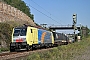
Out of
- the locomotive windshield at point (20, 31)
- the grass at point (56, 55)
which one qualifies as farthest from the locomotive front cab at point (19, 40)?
the grass at point (56, 55)

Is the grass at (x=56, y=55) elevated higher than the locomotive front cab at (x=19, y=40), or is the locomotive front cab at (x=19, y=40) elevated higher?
the locomotive front cab at (x=19, y=40)

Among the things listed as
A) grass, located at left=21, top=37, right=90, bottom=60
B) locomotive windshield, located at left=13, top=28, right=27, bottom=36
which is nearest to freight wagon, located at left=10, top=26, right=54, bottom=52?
locomotive windshield, located at left=13, top=28, right=27, bottom=36

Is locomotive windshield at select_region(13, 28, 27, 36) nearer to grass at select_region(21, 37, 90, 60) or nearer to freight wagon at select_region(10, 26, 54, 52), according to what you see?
freight wagon at select_region(10, 26, 54, 52)

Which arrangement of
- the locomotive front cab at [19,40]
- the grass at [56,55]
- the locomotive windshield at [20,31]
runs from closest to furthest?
1. the grass at [56,55]
2. the locomotive front cab at [19,40]
3. the locomotive windshield at [20,31]

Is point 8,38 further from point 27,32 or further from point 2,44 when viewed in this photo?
point 27,32

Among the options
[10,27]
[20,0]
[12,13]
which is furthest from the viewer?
[20,0]

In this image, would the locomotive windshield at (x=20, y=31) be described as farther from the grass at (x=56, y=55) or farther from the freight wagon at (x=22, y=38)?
the grass at (x=56, y=55)

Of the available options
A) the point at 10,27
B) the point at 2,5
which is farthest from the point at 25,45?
the point at 2,5

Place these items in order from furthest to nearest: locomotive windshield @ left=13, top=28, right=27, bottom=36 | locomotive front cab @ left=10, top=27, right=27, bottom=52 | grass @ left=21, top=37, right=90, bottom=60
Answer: locomotive windshield @ left=13, top=28, right=27, bottom=36, locomotive front cab @ left=10, top=27, right=27, bottom=52, grass @ left=21, top=37, right=90, bottom=60

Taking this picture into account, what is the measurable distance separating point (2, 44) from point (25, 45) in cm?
857

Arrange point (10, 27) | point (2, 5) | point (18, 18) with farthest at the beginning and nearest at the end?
point (18, 18), point (2, 5), point (10, 27)

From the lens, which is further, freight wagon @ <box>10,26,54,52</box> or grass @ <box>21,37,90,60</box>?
freight wagon @ <box>10,26,54,52</box>

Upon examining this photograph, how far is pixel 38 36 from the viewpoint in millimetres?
33094

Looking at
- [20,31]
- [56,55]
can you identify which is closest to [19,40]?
[20,31]
